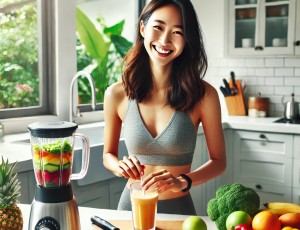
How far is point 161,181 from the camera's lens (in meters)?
1.37

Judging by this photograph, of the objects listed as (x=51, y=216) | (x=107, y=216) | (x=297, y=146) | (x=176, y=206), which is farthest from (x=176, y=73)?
(x=297, y=146)

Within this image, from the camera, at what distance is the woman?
5.49ft

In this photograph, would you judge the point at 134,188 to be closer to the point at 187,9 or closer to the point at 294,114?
the point at 187,9

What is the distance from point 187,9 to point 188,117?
441 mm

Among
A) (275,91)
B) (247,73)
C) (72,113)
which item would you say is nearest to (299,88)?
(275,91)

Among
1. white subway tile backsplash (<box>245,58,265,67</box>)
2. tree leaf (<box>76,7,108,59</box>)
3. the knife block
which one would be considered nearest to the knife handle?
tree leaf (<box>76,7,108,59</box>)

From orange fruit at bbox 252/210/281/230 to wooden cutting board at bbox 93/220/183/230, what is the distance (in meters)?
0.28

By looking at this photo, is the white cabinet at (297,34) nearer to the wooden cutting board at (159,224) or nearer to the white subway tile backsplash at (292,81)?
the white subway tile backsplash at (292,81)

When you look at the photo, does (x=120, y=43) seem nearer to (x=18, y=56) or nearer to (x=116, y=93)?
(x=18, y=56)

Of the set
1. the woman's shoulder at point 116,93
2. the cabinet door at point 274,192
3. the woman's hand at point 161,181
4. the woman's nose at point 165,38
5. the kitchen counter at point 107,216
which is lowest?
the cabinet door at point 274,192

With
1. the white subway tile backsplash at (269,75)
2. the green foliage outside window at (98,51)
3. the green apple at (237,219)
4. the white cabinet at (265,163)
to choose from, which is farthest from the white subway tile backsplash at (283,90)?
the green apple at (237,219)

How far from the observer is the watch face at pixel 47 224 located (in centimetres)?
116

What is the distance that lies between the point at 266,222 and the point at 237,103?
10.7 ft

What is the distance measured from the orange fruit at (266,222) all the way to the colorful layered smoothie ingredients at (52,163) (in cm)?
54
